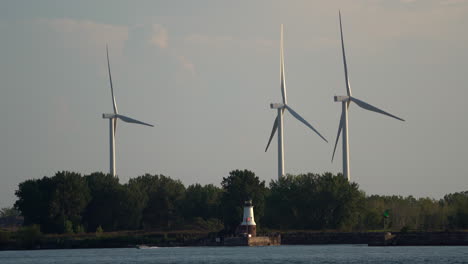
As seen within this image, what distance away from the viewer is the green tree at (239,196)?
174 m

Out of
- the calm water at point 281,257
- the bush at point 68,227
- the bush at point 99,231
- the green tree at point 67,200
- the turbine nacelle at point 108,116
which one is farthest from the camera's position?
the turbine nacelle at point 108,116

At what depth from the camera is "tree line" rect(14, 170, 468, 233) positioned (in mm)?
175250

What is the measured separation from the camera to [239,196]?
175m

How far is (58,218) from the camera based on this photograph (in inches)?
7264

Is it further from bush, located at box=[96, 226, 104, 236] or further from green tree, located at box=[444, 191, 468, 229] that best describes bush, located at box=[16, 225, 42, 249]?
green tree, located at box=[444, 191, 468, 229]

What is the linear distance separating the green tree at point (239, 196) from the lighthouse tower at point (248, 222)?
590 cm

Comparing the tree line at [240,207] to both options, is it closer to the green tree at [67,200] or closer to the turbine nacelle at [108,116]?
the green tree at [67,200]

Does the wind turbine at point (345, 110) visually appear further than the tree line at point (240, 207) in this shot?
No

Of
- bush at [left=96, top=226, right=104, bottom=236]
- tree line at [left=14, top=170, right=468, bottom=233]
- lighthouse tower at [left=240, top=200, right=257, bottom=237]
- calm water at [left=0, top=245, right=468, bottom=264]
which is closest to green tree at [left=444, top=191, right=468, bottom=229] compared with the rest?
tree line at [left=14, top=170, right=468, bottom=233]

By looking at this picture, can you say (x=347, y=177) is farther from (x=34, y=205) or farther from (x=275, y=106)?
(x=34, y=205)

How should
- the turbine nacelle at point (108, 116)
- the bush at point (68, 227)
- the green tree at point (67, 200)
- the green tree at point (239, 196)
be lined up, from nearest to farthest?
the green tree at point (239, 196) → the bush at point (68, 227) → the green tree at point (67, 200) → the turbine nacelle at point (108, 116)

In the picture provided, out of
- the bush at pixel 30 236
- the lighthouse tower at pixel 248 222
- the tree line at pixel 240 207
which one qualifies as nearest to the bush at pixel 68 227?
Answer: the tree line at pixel 240 207

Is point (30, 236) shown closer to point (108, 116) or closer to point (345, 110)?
point (108, 116)

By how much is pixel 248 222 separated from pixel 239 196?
34.5ft
